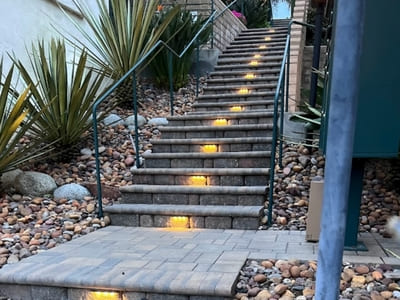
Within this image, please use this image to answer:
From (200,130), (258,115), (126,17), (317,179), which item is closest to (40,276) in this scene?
(317,179)

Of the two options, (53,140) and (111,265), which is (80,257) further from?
(53,140)

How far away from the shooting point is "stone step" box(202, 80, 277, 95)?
201 inches

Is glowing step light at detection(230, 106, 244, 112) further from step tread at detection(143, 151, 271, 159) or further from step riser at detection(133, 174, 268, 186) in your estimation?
step riser at detection(133, 174, 268, 186)

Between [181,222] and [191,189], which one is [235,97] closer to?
[191,189]

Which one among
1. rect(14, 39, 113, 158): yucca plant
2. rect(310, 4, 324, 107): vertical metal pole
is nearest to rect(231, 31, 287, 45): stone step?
rect(310, 4, 324, 107): vertical metal pole

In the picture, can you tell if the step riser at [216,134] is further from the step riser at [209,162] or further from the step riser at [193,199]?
the step riser at [193,199]

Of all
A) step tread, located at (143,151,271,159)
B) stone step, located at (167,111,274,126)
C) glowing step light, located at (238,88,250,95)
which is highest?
glowing step light, located at (238,88,250,95)

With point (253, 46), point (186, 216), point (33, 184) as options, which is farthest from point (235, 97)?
point (33, 184)

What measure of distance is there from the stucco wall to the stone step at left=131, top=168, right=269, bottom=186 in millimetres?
1871

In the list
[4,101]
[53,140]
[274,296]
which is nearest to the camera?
[274,296]

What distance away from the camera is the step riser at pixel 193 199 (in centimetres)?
307

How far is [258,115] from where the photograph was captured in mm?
4059

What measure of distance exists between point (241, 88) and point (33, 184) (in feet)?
10.2

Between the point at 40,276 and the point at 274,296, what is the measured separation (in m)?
1.27
